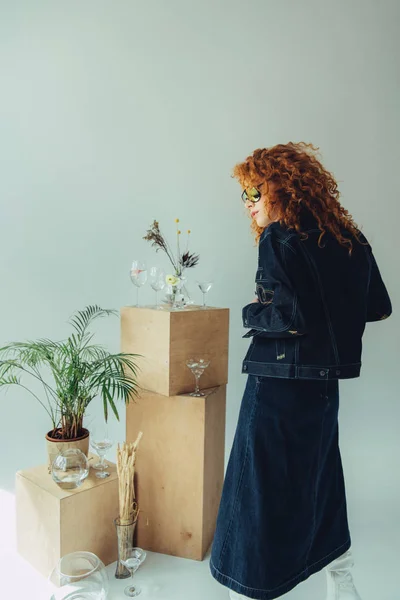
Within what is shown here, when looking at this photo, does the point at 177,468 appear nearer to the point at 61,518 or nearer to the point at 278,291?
the point at 61,518

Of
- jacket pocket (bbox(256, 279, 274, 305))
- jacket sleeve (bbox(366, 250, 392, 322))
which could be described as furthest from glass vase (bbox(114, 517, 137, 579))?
jacket sleeve (bbox(366, 250, 392, 322))

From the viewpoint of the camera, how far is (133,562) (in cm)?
197

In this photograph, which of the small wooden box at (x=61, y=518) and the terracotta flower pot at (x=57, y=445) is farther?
the terracotta flower pot at (x=57, y=445)

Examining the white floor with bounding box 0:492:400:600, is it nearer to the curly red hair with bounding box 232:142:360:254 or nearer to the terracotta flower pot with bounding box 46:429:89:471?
the terracotta flower pot with bounding box 46:429:89:471

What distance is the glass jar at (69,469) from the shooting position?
2.00 meters

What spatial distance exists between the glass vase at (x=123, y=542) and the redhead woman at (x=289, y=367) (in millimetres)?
591

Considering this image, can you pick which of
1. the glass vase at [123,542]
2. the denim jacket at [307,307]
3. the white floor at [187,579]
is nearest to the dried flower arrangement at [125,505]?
the glass vase at [123,542]

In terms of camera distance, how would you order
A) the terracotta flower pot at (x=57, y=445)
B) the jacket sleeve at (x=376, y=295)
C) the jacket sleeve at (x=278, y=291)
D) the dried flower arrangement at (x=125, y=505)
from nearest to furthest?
the jacket sleeve at (x=278, y=291) < the jacket sleeve at (x=376, y=295) < the dried flower arrangement at (x=125, y=505) < the terracotta flower pot at (x=57, y=445)

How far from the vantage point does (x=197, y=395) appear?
2113 mm

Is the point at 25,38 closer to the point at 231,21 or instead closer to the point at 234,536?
the point at 231,21

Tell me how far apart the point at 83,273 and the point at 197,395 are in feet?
4.83

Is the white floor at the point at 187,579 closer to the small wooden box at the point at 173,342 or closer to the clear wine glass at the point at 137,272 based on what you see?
the small wooden box at the point at 173,342

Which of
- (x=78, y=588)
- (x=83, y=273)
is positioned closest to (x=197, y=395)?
(x=78, y=588)

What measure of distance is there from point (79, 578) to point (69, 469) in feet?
1.69
